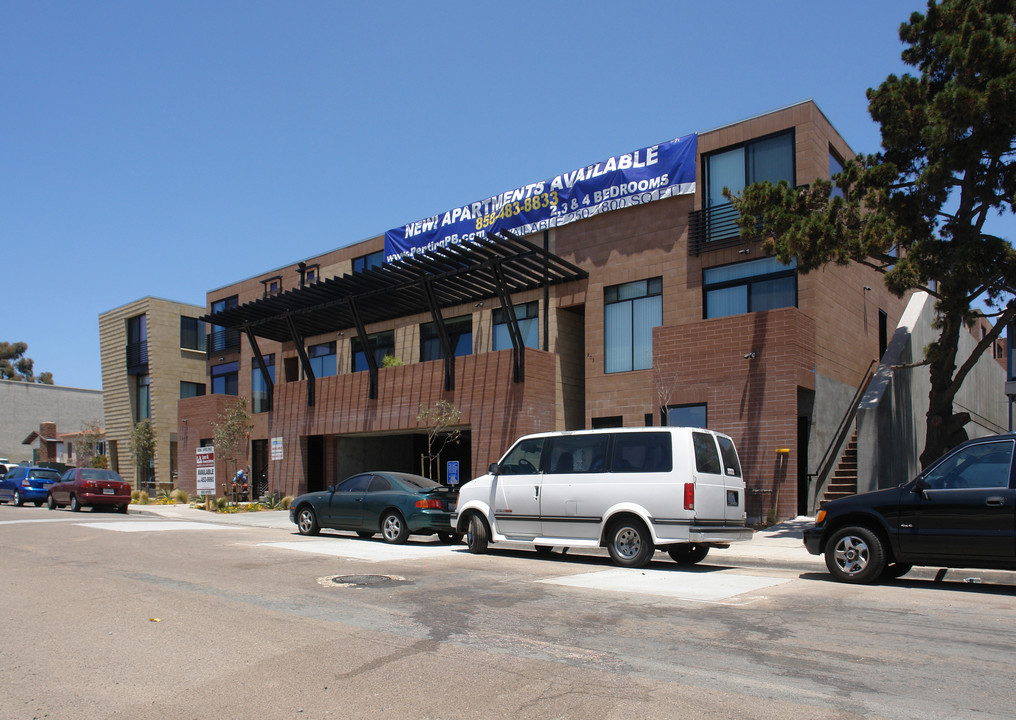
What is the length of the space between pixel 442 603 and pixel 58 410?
66480 millimetres

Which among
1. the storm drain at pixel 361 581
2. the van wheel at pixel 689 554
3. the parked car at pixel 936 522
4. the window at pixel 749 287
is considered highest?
the window at pixel 749 287

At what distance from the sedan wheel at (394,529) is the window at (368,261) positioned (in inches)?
641

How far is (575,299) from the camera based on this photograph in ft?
78.0

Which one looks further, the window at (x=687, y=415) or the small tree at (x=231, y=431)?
the small tree at (x=231, y=431)

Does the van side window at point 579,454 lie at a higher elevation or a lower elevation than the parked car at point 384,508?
higher

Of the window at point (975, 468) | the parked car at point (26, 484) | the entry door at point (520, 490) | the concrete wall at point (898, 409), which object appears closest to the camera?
the window at point (975, 468)

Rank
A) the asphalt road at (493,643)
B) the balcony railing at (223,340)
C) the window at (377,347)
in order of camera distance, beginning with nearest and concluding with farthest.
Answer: the asphalt road at (493,643), the window at (377,347), the balcony railing at (223,340)

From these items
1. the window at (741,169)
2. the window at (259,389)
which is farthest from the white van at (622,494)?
the window at (259,389)

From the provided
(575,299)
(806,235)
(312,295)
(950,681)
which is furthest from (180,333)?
(950,681)

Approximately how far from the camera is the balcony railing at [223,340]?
3816 cm

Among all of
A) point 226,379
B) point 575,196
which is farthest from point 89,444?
point 575,196

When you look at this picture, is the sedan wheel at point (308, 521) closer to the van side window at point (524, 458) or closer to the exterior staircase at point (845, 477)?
the van side window at point (524, 458)

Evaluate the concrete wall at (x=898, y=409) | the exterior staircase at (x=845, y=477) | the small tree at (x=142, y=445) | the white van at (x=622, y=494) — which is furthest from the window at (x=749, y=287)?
the small tree at (x=142, y=445)

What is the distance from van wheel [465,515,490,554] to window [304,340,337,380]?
64.0 ft
